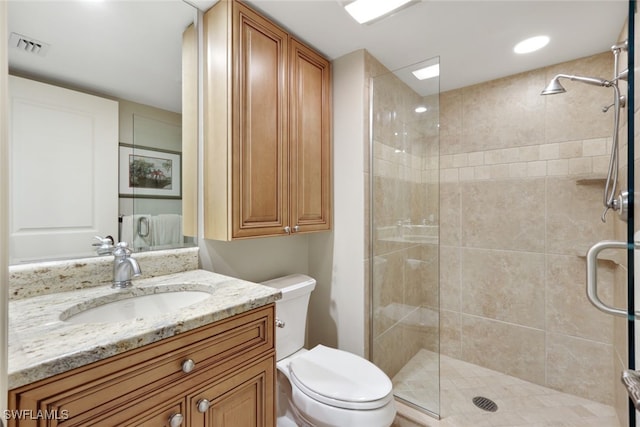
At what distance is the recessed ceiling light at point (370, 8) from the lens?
4.32ft

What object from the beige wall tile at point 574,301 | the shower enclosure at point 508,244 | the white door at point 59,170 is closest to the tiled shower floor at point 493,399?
the shower enclosure at point 508,244

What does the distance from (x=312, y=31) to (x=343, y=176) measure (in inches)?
32.3

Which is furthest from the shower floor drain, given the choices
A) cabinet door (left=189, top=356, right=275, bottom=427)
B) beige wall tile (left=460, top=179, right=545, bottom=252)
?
cabinet door (left=189, top=356, right=275, bottom=427)

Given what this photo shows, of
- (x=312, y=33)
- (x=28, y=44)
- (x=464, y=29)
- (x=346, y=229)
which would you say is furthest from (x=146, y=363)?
(x=464, y=29)

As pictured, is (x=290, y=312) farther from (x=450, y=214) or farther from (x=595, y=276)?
(x=450, y=214)

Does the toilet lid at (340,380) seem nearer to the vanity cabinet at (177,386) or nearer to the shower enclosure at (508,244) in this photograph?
the vanity cabinet at (177,386)

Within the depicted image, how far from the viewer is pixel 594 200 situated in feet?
5.88

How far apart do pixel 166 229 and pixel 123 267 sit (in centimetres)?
29

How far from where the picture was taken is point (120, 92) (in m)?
1.23

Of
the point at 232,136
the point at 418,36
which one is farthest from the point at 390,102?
the point at 232,136

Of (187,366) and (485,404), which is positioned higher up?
(187,366)

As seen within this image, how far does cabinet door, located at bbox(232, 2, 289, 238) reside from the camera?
4.40ft

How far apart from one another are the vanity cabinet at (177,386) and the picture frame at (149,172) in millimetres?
762

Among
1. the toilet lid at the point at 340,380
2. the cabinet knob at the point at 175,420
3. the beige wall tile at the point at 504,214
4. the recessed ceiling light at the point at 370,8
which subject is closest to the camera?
the cabinet knob at the point at 175,420
